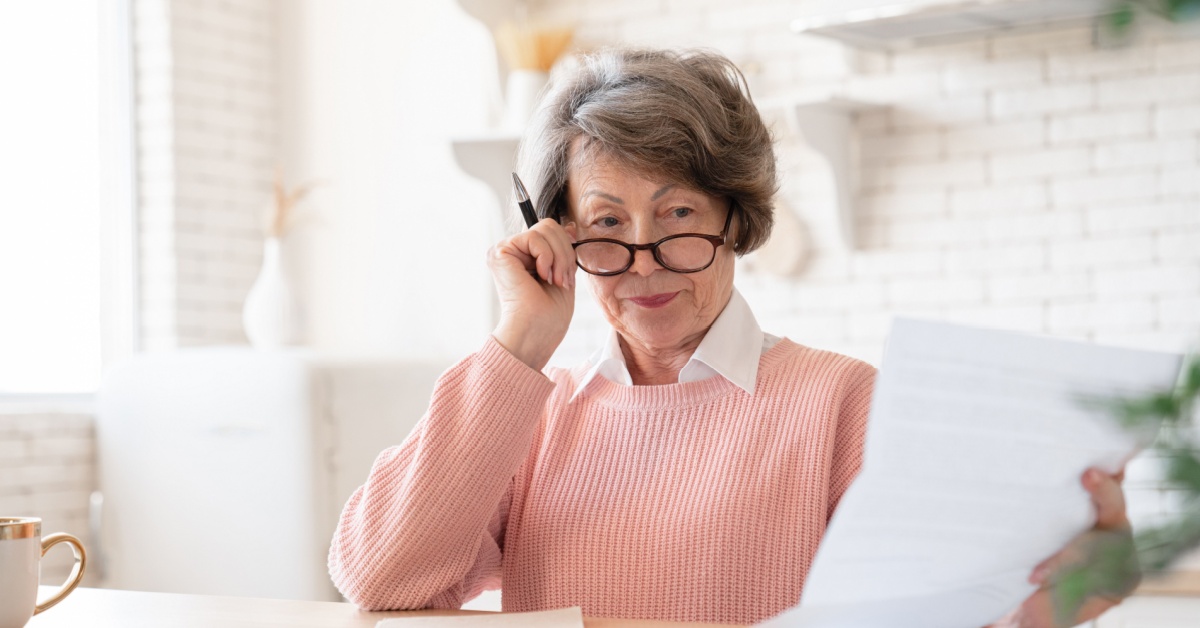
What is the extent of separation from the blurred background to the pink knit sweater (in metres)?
1.37

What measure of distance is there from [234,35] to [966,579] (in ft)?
12.2

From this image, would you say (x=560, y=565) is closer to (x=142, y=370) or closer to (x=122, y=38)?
(x=142, y=370)

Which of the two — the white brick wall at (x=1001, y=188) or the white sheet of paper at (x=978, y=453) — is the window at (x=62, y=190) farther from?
the white sheet of paper at (x=978, y=453)

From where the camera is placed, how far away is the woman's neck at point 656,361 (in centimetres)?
168

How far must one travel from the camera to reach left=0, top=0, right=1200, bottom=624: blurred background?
2.84 metres

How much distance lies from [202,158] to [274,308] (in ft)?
2.09

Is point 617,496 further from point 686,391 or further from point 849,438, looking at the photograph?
point 849,438

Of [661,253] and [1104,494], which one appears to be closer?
[1104,494]

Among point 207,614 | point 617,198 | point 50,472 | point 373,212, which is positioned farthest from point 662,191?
point 50,472

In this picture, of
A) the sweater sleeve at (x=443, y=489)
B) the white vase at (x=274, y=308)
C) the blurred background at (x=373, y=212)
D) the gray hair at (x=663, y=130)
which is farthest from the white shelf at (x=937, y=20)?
the white vase at (x=274, y=308)

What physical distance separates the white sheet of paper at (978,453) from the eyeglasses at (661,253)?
0.95m

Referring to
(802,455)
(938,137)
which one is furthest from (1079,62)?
(802,455)

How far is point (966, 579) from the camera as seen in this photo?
67cm

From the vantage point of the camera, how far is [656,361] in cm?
170
